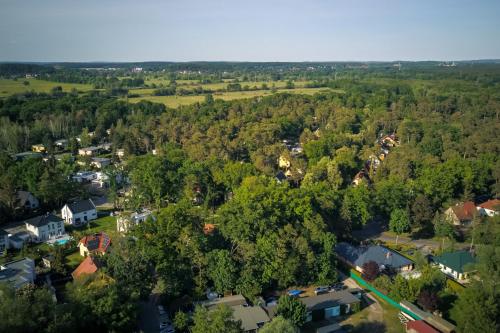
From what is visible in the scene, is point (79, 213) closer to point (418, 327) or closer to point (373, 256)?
point (373, 256)

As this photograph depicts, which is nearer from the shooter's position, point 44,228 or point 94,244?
point 94,244

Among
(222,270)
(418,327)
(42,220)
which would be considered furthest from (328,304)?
(42,220)

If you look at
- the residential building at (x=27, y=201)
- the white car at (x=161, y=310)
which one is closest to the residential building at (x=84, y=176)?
the residential building at (x=27, y=201)

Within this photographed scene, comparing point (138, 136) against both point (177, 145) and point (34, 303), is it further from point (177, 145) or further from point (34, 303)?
point (34, 303)

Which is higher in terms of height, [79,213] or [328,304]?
[79,213]

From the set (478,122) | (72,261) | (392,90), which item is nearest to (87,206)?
(72,261)
